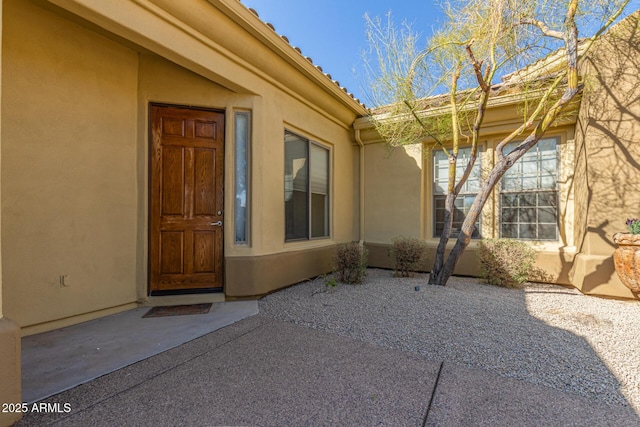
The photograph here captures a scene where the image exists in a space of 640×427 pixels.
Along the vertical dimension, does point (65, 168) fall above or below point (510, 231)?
above

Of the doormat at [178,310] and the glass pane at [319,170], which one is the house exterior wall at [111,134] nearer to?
the doormat at [178,310]

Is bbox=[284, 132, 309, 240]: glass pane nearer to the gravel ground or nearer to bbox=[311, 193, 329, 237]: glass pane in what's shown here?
bbox=[311, 193, 329, 237]: glass pane

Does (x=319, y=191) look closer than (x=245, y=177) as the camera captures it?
No

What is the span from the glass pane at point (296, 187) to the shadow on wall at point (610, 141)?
4.58 metres

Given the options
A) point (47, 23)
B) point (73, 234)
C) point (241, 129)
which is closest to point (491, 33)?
point (241, 129)

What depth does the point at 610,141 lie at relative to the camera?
4.66 meters

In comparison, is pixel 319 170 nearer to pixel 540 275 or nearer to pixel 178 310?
pixel 178 310

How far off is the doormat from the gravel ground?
835mm

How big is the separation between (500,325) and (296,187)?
371cm

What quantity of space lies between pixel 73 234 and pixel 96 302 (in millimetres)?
889

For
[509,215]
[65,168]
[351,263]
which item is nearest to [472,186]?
[509,215]

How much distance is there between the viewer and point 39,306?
3350 mm

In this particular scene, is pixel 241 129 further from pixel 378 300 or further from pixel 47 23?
pixel 378 300

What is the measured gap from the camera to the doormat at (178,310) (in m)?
3.93
